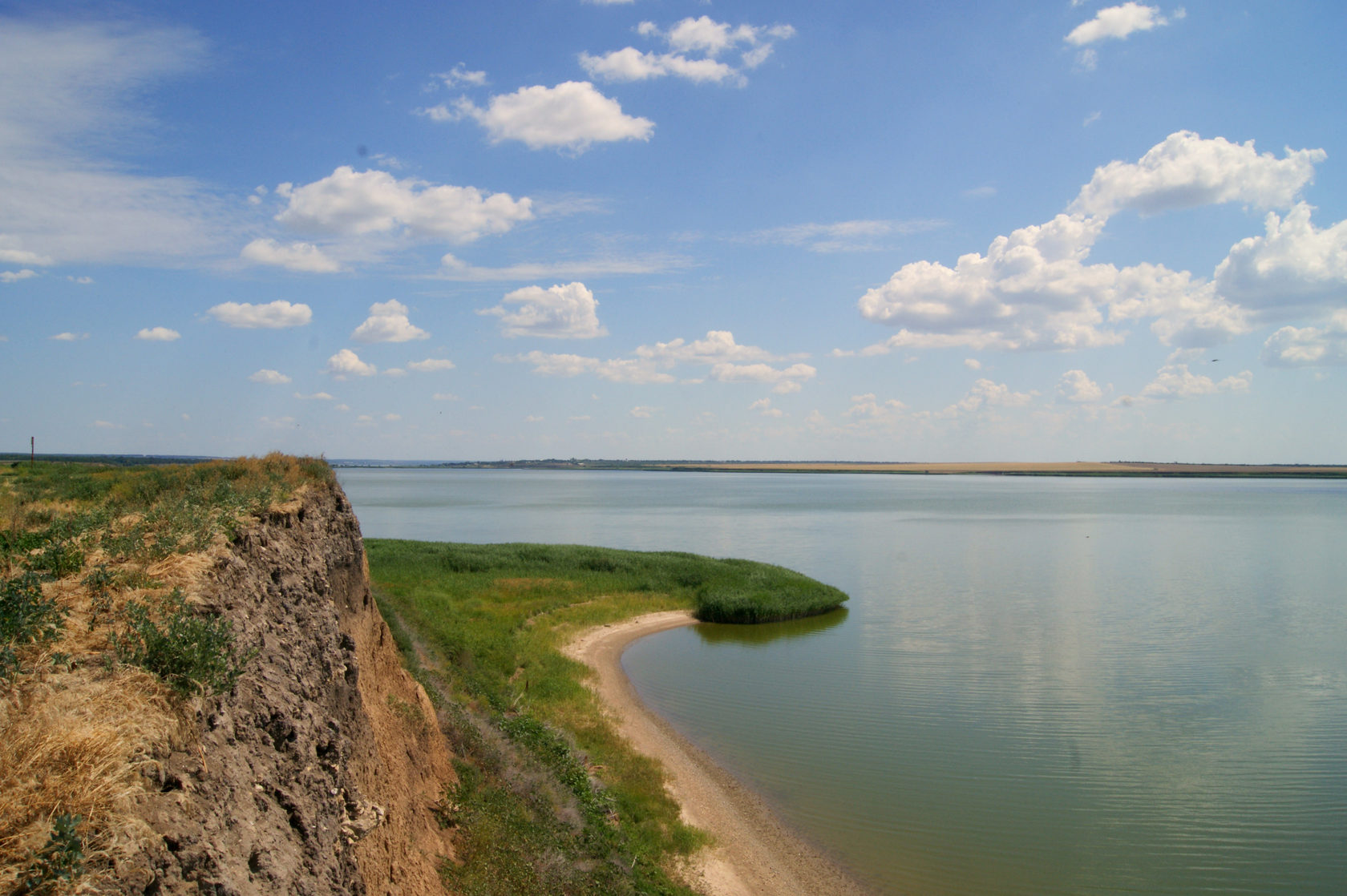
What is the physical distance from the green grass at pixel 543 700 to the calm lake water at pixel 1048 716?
3.44 metres

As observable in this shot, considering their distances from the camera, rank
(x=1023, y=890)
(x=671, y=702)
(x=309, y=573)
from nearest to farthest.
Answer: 1. (x=309, y=573)
2. (x=1023, y=890)
3. (x=671, y=702)

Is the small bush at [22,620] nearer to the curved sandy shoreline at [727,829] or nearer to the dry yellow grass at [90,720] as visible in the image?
the dry yellow grass at [90,720]

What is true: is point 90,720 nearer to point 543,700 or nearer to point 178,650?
point 178,650

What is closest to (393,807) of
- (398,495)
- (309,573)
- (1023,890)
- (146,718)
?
(309,573)

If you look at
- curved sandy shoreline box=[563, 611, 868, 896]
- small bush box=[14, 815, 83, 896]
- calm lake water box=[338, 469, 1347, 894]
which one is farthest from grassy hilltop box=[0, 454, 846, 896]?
calm lake water box=[338, 469, 1347, 894]

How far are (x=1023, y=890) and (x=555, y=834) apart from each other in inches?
367

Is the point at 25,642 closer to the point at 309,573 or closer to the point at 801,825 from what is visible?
the point at 309,573

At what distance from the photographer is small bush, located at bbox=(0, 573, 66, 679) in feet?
17.7

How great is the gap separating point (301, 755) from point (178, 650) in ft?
6.42

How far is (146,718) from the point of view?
5.41 meters

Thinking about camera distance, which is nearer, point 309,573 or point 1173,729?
point 309,573

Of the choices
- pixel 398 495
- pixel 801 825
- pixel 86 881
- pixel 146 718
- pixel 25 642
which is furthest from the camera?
pixel 398 495

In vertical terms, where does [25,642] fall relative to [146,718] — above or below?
above

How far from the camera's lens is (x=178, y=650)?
6105 mm
